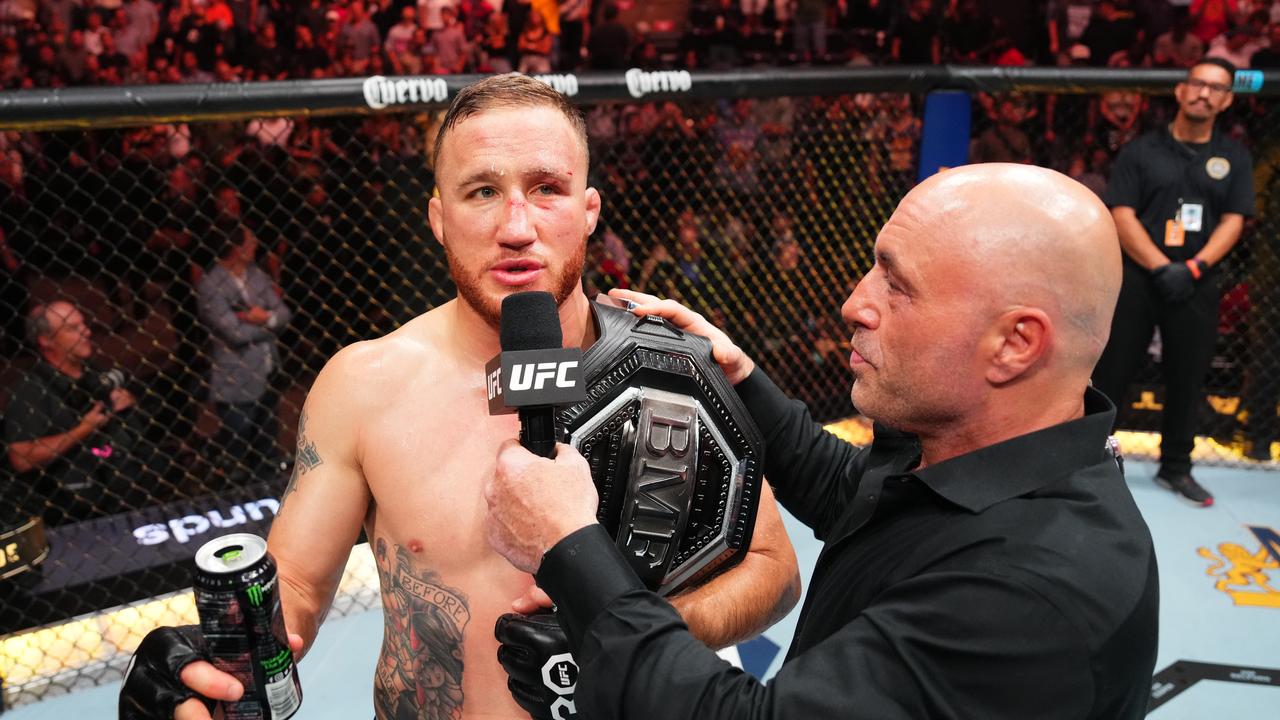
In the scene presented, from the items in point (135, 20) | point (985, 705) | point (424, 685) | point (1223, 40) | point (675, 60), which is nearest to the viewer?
point (985, 705)

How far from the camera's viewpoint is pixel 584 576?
1.16 meters

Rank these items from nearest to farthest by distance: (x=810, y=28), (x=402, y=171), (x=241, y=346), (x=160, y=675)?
(x=160, y=675) < (x=402, y=171) < (x=241, y=346) < (x=810, y=28)

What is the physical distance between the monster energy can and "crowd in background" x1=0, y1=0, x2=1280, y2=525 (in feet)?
7.85

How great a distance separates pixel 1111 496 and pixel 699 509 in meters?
0.60

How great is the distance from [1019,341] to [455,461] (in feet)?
2.93

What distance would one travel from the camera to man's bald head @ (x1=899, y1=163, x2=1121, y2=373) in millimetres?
1179

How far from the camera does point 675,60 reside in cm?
777

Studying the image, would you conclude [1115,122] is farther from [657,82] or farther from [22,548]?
[22,548]

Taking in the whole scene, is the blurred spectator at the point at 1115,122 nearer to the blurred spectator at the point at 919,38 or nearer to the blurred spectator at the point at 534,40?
the blurred spectator at the point at 919,38

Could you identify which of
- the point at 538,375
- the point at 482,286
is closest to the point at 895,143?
the point at 482,286

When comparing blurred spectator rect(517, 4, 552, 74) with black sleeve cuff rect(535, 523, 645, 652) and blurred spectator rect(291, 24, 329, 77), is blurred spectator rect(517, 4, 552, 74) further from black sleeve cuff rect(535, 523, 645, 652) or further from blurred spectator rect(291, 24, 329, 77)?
black sleeve cuff rect(535, 523, 645, 652)

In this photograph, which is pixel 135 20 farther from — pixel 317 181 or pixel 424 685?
pixel 424 685

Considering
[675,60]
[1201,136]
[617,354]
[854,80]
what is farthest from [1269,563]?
[675,60]

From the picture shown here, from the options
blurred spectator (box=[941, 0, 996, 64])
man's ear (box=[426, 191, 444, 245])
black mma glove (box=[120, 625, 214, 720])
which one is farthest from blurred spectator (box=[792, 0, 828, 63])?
black mma glove (box=[120, 625, 214, 720])
